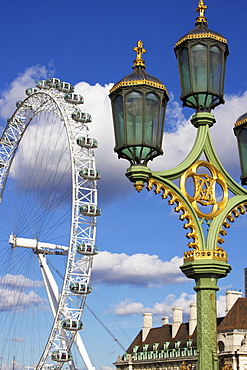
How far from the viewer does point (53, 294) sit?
4500 centimetres

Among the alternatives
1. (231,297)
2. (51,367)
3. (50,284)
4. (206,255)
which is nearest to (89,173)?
(50,284)

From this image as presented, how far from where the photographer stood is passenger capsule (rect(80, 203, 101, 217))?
4302 centimetres

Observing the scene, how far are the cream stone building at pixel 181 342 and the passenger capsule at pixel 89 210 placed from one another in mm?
14371

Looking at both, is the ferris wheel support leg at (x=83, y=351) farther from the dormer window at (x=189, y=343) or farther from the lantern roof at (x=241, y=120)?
the lantern roof at (x=241, y=120)

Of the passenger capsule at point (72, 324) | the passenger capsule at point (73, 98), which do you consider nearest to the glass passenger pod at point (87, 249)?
the passenger capsule at point (72, 324)

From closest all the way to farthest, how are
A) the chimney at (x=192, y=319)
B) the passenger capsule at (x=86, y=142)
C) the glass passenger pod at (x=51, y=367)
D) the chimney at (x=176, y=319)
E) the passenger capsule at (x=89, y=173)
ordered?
the glass passenger pod at (x=51, y=367) < the passenger capsule at (x=89, y=173) < the passenger capsule at (x=86, y=142) < the chimney at (x=192, y=319) < the chimney at (x=176, y=319)

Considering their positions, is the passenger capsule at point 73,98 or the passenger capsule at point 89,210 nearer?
the passenger capsule at point 89,210

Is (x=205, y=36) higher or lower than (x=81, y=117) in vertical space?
lower

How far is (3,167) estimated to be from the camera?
54.4m

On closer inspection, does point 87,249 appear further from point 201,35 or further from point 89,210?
point 201,35

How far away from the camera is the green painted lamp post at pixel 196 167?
24.0ft

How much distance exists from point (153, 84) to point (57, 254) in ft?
135

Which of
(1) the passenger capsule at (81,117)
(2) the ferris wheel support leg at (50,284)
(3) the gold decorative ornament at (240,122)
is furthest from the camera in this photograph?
(1) the passenger capsule at (81,117)

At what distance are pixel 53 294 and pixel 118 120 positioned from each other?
38548 mm
